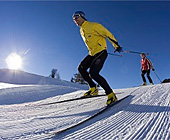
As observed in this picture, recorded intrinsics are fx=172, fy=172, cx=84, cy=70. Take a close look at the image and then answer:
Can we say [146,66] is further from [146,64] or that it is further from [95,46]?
[95,46]

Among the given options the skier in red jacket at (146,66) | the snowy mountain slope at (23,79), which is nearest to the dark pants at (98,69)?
the skier in red jacket at (146,66)

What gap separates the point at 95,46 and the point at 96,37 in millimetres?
189

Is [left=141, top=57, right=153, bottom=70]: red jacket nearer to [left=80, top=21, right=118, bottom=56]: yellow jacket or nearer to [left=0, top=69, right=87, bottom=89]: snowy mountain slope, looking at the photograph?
[left=80, top=21, right=118, bottom=56]: yellow jacket

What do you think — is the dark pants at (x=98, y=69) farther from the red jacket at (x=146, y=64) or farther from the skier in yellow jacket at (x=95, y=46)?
the red jacket at (x=146, y=64)

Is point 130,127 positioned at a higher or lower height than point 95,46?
lower

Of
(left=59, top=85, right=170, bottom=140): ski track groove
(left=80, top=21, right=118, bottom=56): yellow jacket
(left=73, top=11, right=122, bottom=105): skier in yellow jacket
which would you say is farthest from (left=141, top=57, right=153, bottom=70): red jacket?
(left=59, top=85, right=170, bottom=140): ski track groove

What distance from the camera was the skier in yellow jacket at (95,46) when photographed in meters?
3.04

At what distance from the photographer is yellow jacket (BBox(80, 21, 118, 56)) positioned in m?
3.38

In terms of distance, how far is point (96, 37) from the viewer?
345cm

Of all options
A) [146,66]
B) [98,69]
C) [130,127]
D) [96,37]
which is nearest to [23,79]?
[146,66]

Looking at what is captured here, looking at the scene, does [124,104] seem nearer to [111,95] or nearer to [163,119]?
[111,95]

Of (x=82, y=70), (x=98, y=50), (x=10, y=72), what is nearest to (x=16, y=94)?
(x=82, y=70)

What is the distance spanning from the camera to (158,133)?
1.55m

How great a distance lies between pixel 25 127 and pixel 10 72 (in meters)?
22.2
